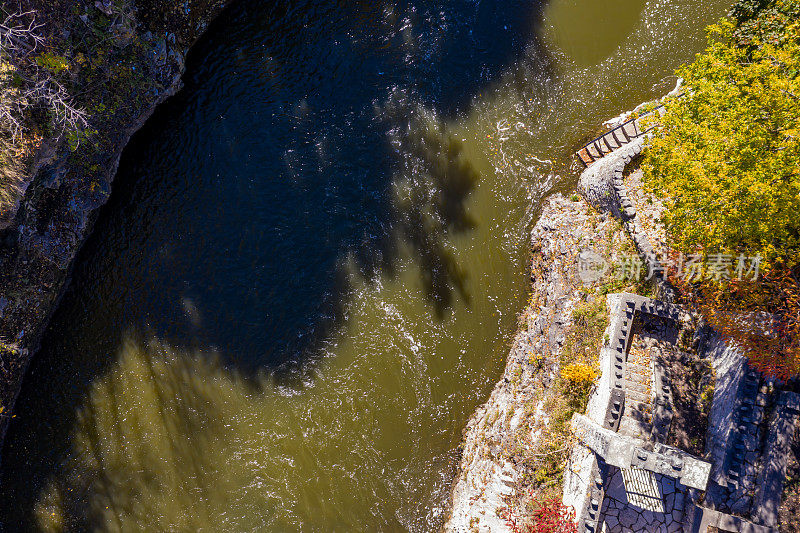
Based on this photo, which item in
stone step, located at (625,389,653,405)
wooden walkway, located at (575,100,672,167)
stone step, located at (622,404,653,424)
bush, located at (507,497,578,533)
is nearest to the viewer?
bush, located at (507,497,578,533)

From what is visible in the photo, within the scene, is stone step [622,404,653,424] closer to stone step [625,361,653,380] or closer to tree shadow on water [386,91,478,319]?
stone step [625,361,653,380]

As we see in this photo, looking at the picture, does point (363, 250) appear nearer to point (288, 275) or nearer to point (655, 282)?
point (288, 275)

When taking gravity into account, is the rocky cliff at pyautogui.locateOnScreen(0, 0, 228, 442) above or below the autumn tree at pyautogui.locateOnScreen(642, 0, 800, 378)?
above

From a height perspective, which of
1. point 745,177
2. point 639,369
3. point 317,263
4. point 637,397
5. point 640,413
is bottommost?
point 640,413

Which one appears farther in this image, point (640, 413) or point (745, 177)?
point (640, 413)

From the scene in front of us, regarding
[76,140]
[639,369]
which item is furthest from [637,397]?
[76,140]

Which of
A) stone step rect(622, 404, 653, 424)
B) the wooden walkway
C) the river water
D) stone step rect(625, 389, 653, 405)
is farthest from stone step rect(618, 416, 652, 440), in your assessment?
the wooden walkway

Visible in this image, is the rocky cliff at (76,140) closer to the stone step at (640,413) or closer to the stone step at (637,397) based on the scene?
the stone step at (637,397)

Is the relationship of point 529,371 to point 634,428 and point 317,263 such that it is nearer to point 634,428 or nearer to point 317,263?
point 634,428
